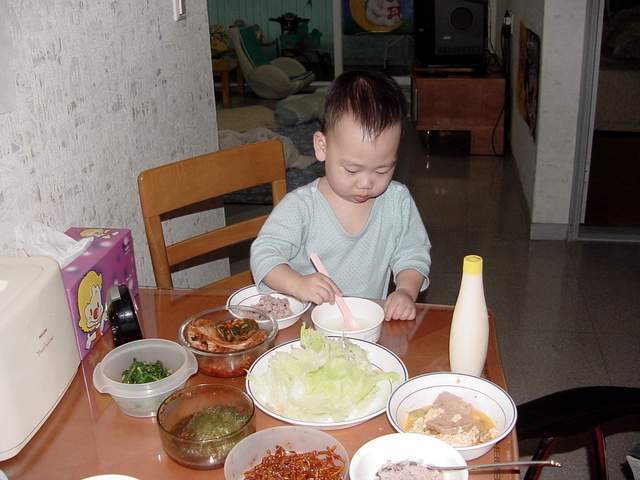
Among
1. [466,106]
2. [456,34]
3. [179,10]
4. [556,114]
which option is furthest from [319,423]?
[456,34]

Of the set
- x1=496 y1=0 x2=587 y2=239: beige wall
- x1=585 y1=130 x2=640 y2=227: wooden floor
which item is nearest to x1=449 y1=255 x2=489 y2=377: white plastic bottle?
x1=496 y1=0 x2=587 y2=239: beige wall

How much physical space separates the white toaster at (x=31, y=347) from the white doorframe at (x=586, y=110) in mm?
2937

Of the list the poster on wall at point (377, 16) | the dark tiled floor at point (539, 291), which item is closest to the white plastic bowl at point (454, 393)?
the dark tiled floor at point (539, 291)

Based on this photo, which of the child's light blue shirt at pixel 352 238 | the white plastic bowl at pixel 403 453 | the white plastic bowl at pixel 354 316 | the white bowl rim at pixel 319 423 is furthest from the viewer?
the child's light blue shirt at pixel 352 238

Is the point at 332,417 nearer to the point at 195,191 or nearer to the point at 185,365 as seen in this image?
the point at 185,365

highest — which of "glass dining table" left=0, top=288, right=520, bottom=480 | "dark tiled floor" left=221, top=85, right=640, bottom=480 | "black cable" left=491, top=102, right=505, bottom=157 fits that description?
"glass dining table" left=0, top=288, right=520, bottom=480

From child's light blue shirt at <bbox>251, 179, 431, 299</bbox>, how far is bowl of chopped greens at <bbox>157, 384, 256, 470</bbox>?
562 millimetres

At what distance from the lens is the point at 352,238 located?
158cm

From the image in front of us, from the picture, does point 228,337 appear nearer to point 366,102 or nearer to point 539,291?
point 366,102

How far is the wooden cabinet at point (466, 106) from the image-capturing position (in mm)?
4984

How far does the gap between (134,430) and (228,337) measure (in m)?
0.23

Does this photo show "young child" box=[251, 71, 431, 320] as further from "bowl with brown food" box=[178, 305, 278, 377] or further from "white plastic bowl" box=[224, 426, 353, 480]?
"white plastic bowl" box=[224, 426, 353, 480]

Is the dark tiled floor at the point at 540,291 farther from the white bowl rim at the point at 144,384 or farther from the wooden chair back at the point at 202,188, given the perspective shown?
the white bowl rim at the point at 144,384

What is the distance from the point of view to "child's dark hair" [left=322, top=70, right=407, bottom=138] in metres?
1.35
